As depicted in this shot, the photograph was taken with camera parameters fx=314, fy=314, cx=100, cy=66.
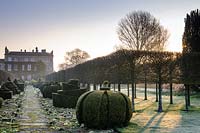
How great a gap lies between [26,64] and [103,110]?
115 metres

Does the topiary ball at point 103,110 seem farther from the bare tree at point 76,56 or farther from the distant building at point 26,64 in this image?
the distant building at point 26,64

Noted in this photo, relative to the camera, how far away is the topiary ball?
1161cm

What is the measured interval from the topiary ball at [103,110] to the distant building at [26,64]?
327 feet

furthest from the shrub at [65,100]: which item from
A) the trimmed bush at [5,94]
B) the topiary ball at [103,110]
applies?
the topiary ball at [103,110]

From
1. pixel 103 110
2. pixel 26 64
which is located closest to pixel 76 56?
pixel 26 64

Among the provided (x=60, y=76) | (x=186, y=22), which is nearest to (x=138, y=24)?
(x=186, y=22)

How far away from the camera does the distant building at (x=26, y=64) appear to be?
118 m

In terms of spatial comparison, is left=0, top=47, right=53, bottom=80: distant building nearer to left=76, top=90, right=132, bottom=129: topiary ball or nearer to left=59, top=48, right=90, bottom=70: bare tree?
left=59, top=48, right=90, bottom=70: bare tree

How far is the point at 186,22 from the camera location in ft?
116

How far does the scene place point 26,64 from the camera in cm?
12306

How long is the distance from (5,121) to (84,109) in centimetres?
423

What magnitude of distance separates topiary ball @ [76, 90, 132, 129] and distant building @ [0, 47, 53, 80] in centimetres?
9964

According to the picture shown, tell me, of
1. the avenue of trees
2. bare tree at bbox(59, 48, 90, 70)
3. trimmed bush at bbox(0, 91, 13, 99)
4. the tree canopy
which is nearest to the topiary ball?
the avenue of trees

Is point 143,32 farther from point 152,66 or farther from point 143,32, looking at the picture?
point 152,66
